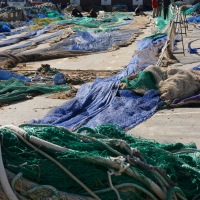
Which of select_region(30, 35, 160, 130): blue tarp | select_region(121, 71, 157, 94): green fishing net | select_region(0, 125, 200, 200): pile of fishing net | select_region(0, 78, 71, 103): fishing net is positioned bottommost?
select_region(0, 78, 71, 103): fishing net

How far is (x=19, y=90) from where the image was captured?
10.6 metres

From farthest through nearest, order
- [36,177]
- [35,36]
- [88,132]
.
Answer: [35,36], [88,132], [36,177]

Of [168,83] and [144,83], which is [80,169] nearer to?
[168,83]

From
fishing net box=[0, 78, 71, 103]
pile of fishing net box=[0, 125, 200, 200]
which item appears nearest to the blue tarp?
fishing net box=[0, 78, 71, 103]

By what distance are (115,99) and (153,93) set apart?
70 cm

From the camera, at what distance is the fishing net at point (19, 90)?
10.1 meters

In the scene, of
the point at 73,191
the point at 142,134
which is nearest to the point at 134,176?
the point at 73,191

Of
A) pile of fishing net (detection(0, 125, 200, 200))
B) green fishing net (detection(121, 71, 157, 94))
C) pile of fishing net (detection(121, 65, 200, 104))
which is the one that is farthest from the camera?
green fishing net (detection(121, 71, 157, 94))

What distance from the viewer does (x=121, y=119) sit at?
8.17 meters

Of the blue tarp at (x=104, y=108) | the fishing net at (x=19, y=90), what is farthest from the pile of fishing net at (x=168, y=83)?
the fishing net at (x=19, y=90)

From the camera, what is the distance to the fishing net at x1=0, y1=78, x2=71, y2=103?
10148 millimetres

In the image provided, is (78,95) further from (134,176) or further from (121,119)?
(134,176)

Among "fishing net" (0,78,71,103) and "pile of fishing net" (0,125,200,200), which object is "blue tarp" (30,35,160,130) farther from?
"pile of fishing net" (0,125,200,200)

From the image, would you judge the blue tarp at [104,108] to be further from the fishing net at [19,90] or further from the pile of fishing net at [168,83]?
the fishing net at [19,90]
